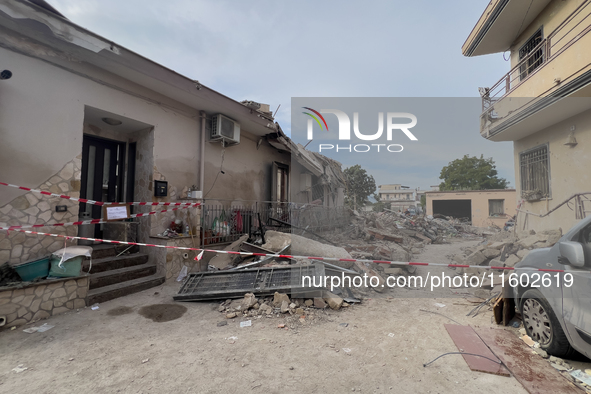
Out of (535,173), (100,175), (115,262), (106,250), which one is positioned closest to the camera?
(115,262)

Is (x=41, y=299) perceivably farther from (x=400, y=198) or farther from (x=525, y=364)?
(x=400, y=198)

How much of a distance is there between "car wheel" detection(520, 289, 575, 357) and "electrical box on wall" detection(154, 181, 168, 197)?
6.72 m

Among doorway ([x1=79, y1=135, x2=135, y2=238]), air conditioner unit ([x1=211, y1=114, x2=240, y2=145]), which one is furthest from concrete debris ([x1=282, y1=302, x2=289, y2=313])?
air conditioner unit ([x1=211, y1=114, x2=240, y2=145])

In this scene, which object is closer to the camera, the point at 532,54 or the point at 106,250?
the point at 106,250

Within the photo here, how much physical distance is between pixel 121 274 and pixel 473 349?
574 centimetres

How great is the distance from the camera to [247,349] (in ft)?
9.68

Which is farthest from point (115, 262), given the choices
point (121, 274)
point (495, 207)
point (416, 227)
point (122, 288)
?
point (495, 207)

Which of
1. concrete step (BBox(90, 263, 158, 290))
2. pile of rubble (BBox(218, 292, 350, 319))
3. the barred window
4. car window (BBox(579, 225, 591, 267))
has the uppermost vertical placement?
the barred window

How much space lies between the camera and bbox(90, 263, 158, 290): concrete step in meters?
4.58

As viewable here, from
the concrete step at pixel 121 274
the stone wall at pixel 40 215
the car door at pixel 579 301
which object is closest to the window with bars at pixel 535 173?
the car door at pixel 579 301

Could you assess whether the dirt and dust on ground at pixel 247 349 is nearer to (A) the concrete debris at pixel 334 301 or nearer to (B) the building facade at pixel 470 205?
(A) the concrete debris at pixel 334 301

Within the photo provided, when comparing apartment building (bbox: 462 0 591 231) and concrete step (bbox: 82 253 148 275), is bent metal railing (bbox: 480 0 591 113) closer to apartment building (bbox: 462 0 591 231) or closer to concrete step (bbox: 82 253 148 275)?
apartment building (bbox: 462 0 591 231)

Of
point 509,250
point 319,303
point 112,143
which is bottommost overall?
point 319,303

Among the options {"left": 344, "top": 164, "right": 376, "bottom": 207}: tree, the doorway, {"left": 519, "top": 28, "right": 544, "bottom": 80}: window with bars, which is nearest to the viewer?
the doorway
